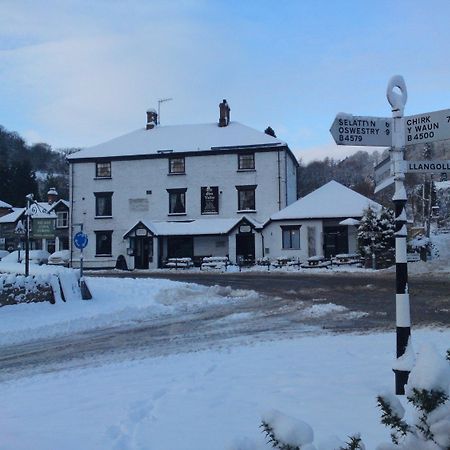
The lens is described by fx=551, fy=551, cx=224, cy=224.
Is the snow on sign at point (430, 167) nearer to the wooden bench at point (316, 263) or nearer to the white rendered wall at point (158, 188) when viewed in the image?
the wooden bench at point (316, 263)

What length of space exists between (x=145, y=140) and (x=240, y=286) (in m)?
27.2

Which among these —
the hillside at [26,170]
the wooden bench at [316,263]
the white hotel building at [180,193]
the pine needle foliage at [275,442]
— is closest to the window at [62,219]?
the white hotel building at [180,193]

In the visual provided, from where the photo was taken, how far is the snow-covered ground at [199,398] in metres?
4.59

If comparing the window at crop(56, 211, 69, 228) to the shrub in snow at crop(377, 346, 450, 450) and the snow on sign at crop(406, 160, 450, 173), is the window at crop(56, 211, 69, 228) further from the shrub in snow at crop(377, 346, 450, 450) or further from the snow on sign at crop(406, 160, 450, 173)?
the shrub in snow at crop(377, 346, 450, 450)

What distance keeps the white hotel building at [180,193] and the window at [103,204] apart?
82 mm

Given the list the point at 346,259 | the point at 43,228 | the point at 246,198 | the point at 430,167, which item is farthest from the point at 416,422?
the point at 246,198

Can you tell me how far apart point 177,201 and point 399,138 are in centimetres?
3851

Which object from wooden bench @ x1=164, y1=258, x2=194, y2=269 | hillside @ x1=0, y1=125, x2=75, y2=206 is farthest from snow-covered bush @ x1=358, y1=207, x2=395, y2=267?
hillside @ x1=0, y1=125, x2=75, y2=206

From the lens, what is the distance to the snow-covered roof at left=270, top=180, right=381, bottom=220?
37.7m

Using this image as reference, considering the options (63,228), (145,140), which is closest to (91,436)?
(145,140)

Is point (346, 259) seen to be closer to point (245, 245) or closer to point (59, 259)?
point (245, 245)

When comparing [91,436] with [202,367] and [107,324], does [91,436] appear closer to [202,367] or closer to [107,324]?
[202,367]

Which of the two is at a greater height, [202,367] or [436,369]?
[436,369]

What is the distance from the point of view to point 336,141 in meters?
5.85
